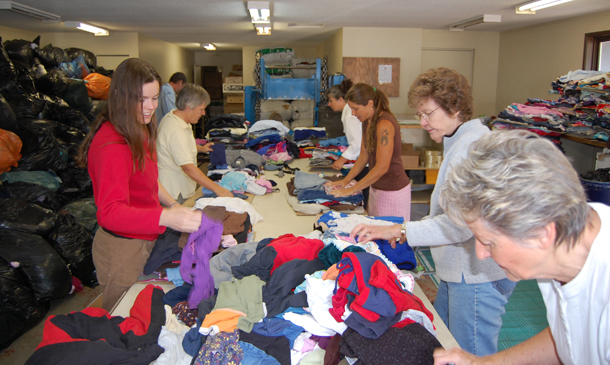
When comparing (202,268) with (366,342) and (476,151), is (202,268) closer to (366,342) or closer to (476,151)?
(366,342)

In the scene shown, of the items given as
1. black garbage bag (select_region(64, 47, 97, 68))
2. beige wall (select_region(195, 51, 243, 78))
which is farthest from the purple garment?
beige wall (select_region(195, 51, 243, 78))

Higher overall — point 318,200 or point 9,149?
point 9,149

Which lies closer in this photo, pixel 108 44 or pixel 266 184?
pixel 266 184

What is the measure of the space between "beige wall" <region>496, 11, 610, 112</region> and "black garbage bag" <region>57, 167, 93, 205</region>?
6790mm

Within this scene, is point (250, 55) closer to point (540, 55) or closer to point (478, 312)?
point (540, 55)

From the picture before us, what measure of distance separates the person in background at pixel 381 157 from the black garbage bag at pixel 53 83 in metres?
3.99

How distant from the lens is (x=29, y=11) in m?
5.79

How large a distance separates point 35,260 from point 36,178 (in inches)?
49.1

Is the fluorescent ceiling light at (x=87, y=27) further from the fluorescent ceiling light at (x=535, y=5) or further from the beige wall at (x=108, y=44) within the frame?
the fluorescent ceiling light at (x=535, y=5)

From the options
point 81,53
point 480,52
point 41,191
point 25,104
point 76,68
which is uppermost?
point 480,52

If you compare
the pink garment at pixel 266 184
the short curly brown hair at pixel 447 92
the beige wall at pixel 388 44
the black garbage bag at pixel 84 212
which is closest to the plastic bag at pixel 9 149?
the black garbage bag at pixel 84 212

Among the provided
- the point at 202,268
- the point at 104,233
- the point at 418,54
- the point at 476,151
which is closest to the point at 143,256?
the point at 104,233

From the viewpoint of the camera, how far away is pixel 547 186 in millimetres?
839

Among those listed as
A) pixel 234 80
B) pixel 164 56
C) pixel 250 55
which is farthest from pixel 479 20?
pixel 164 56
